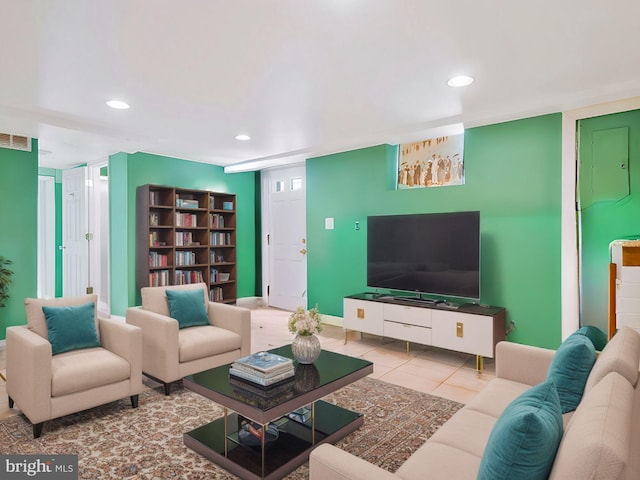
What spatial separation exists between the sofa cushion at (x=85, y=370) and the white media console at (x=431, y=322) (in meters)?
2.58

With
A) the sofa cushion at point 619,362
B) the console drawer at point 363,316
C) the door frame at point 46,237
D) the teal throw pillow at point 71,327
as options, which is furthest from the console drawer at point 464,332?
the door frame at point 46,237

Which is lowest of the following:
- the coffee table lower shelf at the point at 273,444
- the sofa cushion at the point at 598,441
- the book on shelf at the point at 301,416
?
the coffee table lower shelf at the point at 273,444

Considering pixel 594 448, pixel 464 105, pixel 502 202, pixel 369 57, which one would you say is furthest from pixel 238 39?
pixel 502 202

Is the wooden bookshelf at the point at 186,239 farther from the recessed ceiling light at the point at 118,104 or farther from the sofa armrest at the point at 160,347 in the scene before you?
the sofa armrest at the point at 160,347

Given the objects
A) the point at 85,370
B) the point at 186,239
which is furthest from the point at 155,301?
the point at 186,239

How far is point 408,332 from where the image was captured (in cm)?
423

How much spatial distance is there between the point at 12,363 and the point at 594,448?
10.8ft

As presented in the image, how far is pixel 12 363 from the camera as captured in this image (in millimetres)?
2736

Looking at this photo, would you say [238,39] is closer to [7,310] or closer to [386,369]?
[386,369]

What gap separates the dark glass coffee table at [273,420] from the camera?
6.64 ft

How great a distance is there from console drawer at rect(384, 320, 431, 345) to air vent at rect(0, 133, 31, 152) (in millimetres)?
4629

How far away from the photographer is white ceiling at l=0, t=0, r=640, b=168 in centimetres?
217

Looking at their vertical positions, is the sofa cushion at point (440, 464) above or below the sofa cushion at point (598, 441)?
below

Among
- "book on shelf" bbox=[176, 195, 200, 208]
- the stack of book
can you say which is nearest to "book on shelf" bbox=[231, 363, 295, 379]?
the stack of book
